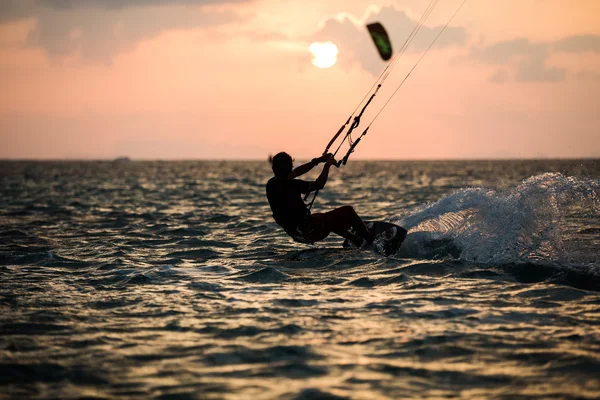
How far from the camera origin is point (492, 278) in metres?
9.33

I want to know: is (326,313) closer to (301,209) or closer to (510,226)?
(301,209)

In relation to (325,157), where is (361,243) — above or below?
below

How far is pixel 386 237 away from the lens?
465 inches

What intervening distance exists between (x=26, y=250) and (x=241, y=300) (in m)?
6.71

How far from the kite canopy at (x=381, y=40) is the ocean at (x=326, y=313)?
3.21m

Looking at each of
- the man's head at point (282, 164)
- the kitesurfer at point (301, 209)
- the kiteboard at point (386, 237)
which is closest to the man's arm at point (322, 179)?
the kitesurfer at point (301, 209)

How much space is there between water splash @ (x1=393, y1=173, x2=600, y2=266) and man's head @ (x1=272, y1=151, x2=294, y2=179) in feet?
8.10

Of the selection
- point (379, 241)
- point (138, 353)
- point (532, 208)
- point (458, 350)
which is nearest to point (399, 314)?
point (458, 350)

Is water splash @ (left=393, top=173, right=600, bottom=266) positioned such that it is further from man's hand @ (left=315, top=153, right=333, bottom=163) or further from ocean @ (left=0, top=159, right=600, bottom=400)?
man's hand @ (left=315, top=153, right=333, bottom=163)

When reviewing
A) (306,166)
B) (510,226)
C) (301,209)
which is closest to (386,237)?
(301,209)

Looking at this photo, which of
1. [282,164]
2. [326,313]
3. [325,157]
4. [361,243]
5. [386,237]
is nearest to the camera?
[326,313]

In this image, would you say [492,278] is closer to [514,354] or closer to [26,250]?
[514,354]

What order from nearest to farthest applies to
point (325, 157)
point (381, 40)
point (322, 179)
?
point (322, 179), point (325, 157), point (381, 40)

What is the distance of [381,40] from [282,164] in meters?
3.47
